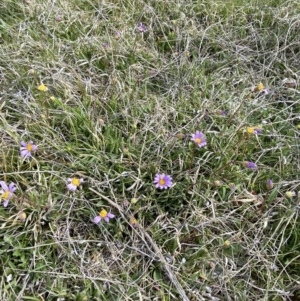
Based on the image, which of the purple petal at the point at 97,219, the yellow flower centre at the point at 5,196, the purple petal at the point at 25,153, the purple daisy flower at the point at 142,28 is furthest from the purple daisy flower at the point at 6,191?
the purple daisy flower at the point at 142,28

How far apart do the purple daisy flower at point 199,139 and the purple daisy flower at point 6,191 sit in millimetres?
618

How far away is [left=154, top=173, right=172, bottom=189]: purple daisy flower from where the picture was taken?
5.10ft

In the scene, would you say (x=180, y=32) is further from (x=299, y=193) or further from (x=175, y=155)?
(x=299, y=193)

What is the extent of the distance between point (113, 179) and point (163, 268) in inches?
13.4

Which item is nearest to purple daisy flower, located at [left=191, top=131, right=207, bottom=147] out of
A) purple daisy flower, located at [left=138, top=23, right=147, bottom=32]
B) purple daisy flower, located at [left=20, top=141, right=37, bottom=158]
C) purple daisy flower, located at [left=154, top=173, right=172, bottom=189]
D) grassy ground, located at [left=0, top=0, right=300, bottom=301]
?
grassy ground, located at [left=0, top=0, right=300, bottom=301]

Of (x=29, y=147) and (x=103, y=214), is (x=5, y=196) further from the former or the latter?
(x=103, y=214)

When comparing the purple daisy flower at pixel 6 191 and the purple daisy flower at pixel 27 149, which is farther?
the purple daisy flower at pixel 27 149

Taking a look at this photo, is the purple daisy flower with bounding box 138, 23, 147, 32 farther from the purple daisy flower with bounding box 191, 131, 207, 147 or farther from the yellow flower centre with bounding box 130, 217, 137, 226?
the yellow flower centre with bounding box 130, 217, 137, 226

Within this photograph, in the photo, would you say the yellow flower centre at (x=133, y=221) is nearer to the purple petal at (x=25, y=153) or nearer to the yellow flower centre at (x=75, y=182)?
the yellow flower centre at (x=75, y=182)

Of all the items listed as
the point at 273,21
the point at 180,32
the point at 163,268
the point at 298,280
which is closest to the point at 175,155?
the point at 163,268

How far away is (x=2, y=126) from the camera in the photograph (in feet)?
Answer: 5.55

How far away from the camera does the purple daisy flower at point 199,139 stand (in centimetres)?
162

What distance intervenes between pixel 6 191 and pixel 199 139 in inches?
25.9

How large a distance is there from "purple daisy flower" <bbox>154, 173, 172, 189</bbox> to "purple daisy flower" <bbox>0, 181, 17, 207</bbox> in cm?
46
